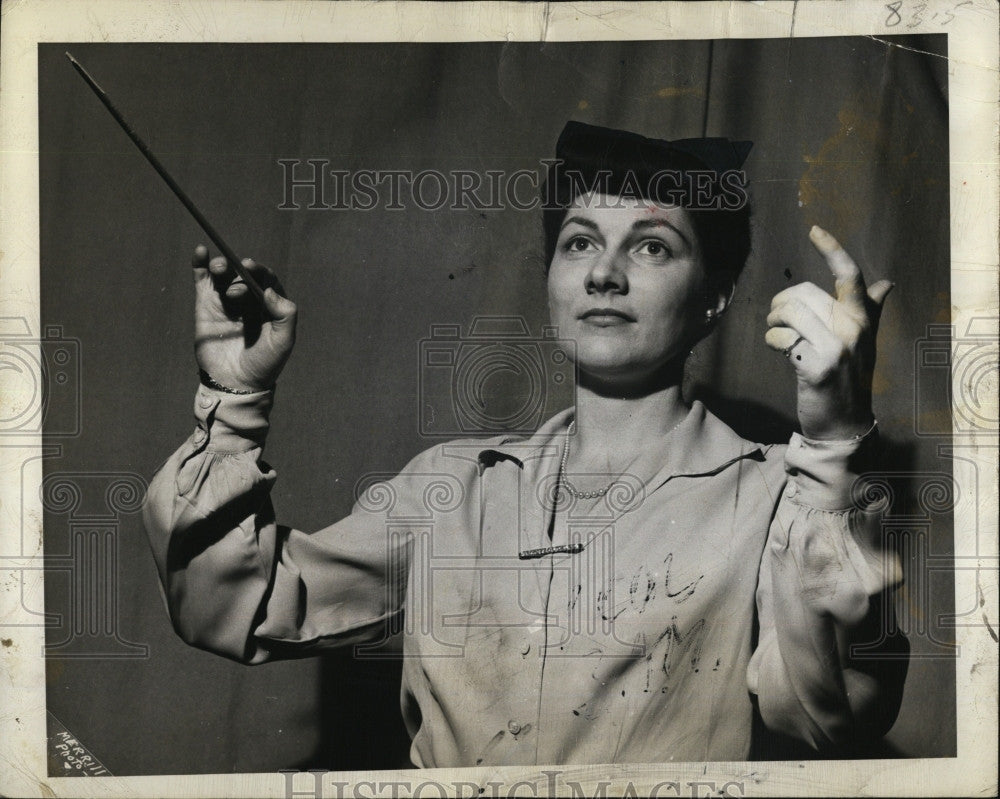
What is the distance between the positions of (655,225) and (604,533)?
56 centimetres

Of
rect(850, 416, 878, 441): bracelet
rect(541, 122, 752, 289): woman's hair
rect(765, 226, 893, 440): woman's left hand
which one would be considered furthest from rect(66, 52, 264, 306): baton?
rect(850, 416, 878, 441): bracelet

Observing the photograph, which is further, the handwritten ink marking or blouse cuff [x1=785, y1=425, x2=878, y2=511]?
the handwritten ink marking

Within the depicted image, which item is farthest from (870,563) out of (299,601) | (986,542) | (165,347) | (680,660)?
(165,347)

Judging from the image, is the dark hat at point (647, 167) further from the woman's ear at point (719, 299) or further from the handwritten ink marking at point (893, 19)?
the handwritten ink marking at point (893, 19)

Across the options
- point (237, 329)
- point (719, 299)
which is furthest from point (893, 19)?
point (237, 329)

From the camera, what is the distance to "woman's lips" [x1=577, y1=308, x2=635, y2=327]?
1978 millimetres

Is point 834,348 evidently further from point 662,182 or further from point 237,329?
point 237,329

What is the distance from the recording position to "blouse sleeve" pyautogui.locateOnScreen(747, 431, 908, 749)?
6.36 feet

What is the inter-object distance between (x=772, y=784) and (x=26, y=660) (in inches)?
53.7

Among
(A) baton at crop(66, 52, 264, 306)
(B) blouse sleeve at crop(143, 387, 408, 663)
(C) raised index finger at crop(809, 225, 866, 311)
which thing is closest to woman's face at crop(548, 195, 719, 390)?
(C) raised index finger at crop(809, 225, 866, 311)

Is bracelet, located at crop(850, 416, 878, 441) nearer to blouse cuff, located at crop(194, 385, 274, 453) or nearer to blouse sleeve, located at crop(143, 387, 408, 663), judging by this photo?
blouse sleeve, located at crop(143, 387, 408, 663)

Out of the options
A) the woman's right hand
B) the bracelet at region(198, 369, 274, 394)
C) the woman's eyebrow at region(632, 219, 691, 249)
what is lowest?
the bracelet at region(198, 369, 274, 394)

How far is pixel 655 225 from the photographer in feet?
6.52

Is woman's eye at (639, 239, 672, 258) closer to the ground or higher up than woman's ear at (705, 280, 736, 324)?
higher up
